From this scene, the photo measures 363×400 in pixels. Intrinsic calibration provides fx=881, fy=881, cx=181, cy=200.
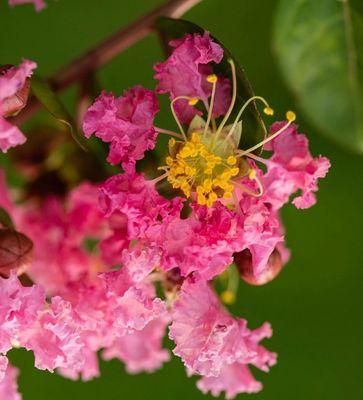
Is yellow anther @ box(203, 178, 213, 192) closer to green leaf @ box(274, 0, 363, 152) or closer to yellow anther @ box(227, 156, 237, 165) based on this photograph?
yellow anther @ box(227, 156, 237, 165)

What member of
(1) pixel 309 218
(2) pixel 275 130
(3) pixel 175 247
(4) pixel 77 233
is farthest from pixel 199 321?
(1) pixel 309 218

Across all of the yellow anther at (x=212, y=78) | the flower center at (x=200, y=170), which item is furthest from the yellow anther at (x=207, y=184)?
the yellow anther at (x=212, y=78)

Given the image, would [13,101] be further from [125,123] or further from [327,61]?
[327,61]

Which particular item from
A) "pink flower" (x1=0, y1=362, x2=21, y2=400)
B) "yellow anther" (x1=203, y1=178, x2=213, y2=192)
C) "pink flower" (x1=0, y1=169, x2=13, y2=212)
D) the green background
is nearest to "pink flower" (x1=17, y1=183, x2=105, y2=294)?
"pink flower" (x1=0, y1=169, x2=13, y2=212)

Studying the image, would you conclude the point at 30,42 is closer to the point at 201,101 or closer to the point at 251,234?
the point at 201,101

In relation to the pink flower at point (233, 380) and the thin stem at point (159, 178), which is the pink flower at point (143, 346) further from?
the thin stem at point (159, 178)

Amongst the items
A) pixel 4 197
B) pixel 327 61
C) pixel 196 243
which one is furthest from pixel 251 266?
pixel 4 197
